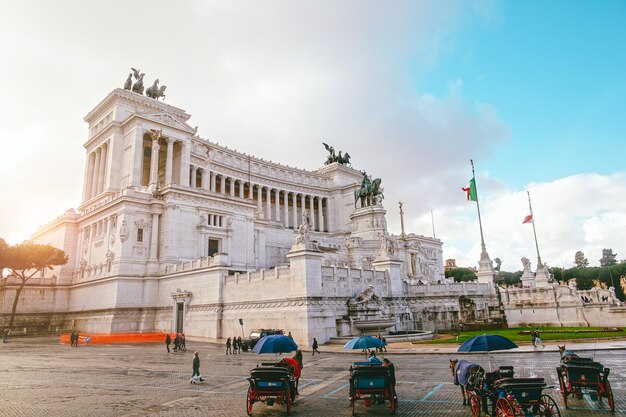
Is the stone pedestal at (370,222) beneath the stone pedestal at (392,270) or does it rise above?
above

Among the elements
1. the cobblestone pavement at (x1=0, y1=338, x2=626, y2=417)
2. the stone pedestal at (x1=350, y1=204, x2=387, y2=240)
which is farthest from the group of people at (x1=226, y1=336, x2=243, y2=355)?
the stone pedestal at (x1=350, y1=204, x2=387, y2=240)

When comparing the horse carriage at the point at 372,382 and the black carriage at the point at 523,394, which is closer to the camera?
the black carriage at the point at 523,394

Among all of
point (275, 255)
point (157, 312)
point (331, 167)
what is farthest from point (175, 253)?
point (331, 167)

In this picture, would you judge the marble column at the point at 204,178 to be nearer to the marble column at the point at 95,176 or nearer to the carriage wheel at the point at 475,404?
the marble column at the point at 95,176

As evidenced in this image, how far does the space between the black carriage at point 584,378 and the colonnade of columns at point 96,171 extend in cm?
7434

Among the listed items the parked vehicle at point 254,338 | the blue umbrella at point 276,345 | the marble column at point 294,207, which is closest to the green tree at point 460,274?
the marble column at point 294,207

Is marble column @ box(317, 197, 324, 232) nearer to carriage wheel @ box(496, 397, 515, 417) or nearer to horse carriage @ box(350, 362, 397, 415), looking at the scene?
horse carriage @ box(350, 362, 397, 415)

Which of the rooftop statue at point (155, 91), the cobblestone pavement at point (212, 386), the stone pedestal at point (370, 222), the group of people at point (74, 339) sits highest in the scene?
the rooftop statue at point (155, 91)

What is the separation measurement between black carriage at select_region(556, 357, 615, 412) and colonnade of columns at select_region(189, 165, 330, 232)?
74855 mm

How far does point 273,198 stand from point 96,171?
130ft

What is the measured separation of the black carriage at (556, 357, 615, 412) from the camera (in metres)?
12.4

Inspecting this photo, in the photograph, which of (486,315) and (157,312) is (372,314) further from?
(157,312)

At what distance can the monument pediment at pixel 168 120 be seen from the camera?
7219 centimetres

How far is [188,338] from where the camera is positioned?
44688mm
